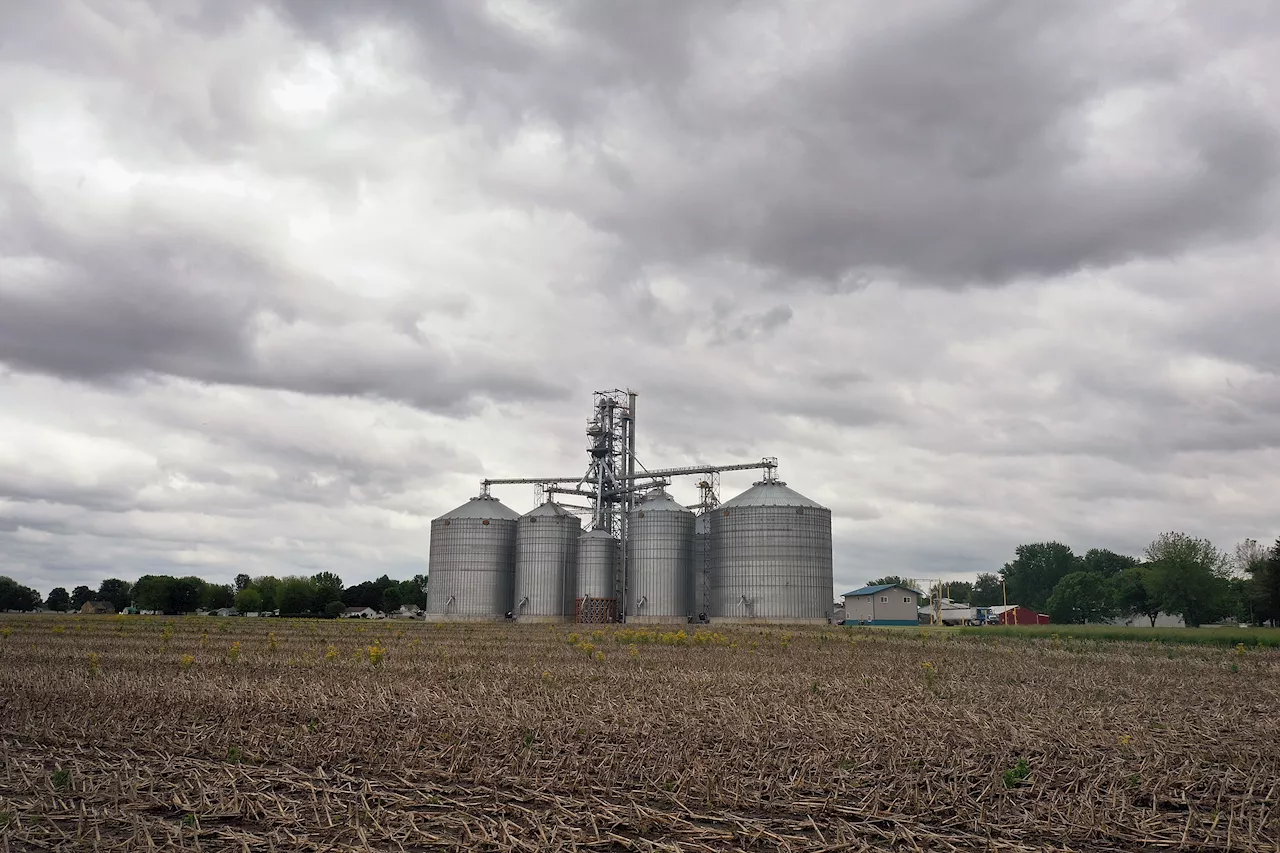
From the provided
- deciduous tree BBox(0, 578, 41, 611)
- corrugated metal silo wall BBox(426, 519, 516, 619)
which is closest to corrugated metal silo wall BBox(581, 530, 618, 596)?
corrugated metal silo wall BBox(426, 519, 516, 619)

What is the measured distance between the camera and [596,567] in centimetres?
9981

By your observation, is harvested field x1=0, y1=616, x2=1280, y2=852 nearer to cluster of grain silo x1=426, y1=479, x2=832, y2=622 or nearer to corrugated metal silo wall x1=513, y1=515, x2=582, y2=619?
cluster of grain silo x1=426, y1=479, x2=832, y2=622

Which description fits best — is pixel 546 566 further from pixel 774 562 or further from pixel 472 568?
pixel 774 562

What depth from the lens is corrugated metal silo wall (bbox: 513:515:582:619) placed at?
10162 cm

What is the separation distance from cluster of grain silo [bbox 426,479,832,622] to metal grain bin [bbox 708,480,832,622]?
0.11 meters

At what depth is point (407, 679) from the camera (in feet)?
72.0

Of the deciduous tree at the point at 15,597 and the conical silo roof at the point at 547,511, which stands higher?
the conical silo roof at the point at 547,511

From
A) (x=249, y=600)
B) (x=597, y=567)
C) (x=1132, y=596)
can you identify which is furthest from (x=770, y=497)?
(x=249, y=600)

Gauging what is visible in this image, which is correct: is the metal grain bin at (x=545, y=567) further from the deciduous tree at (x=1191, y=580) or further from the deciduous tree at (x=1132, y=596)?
the deciduous tree at (x=1132, y=596)

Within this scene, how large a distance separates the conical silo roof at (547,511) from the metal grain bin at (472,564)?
4170 millimetres

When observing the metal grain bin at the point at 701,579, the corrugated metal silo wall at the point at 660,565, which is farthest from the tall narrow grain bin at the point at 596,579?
the metal grain bin at the point at 701,579

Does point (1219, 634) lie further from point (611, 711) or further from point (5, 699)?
point (5, 699)

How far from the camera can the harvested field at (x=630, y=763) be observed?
8.68 meters

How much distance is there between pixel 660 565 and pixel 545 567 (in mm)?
14749
